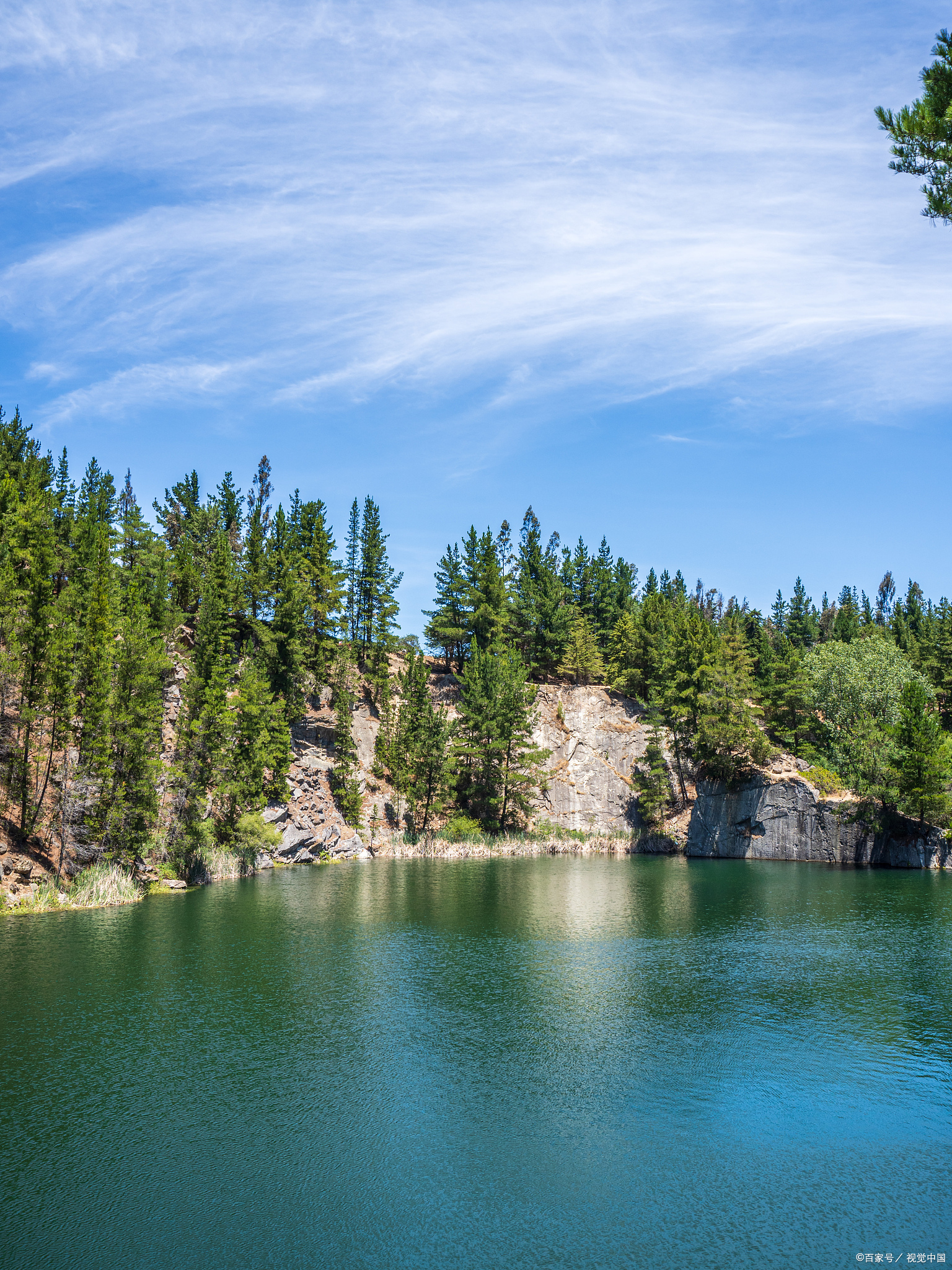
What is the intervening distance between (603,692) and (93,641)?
209 ft

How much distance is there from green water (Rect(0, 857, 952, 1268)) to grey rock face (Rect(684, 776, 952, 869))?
2850 cm

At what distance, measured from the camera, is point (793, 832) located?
67438 millimetres

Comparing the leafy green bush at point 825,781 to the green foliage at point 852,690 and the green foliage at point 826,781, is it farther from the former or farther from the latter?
the green foliage at point 852,690

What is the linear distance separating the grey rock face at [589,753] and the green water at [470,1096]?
4749 centimetres

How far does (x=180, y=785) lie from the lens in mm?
50094

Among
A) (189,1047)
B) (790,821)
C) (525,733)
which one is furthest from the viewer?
Answer: (525,733)

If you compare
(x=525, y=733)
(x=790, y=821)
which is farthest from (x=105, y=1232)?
(x=525, y=733)

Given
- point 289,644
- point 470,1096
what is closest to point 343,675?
point 289,644

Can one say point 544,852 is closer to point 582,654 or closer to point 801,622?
point 582,654

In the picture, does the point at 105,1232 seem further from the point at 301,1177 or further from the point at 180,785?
the point at 180,785

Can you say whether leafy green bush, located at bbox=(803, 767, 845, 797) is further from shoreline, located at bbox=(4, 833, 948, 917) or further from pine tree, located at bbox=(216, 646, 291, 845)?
pine tree, located at bbox=(216, 646, 291, 845)

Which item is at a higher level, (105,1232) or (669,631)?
(669,631)

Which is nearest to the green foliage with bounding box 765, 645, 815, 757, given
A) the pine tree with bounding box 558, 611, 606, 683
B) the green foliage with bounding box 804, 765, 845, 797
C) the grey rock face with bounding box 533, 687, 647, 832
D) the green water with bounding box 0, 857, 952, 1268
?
the green foliage with bounding box 804, 765, 845, 797

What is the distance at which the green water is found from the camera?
42.1 ft
